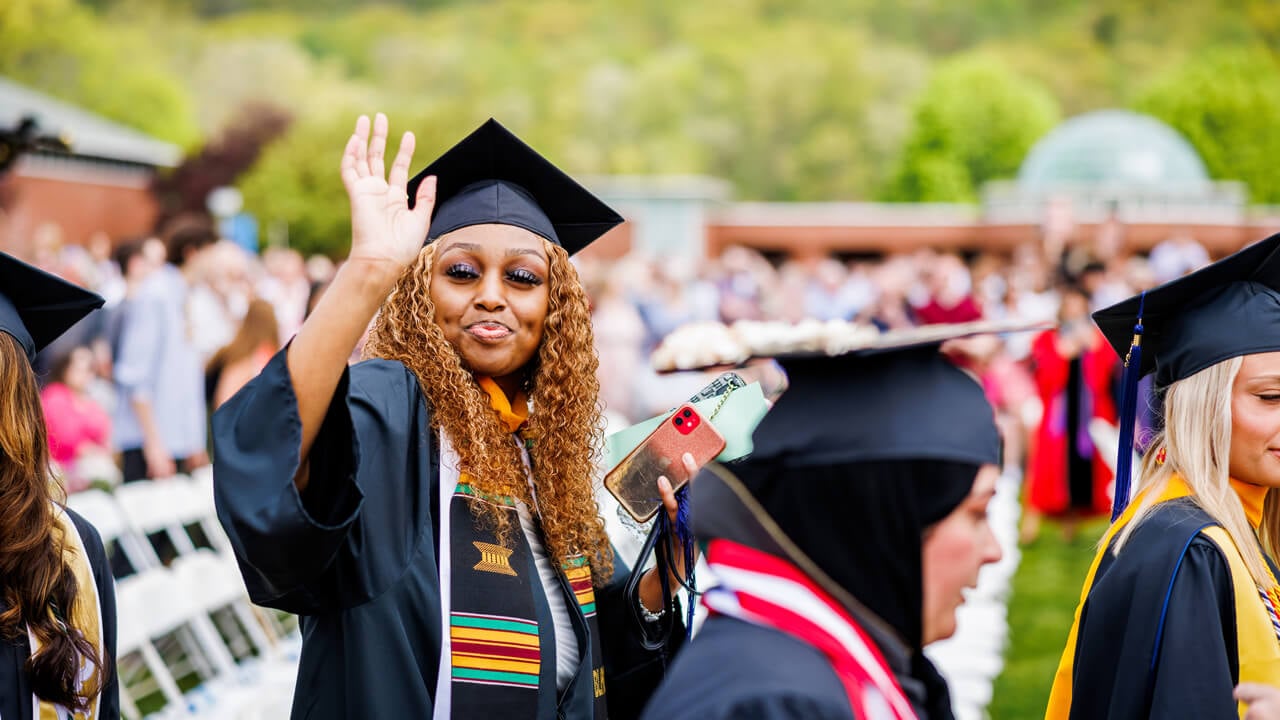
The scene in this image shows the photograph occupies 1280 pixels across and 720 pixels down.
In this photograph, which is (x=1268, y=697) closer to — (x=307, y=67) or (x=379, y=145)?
(x=379, y=145)

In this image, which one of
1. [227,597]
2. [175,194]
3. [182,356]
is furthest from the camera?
[175,194]

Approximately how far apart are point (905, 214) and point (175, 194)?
3077 cm

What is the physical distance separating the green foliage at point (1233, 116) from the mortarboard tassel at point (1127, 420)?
85.3 meters

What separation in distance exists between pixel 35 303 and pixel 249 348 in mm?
4933

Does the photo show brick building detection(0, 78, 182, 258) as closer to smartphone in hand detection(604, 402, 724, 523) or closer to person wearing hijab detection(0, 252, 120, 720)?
person wearing hijab detection(0, 252, 120, 720)

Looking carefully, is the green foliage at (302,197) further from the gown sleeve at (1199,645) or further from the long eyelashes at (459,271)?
the gown sleeve at (1199,645)

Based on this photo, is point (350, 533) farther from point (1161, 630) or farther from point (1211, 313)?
point (1211, 313)

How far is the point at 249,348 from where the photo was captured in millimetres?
7305

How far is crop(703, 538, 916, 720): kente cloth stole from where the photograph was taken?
1.55 meters

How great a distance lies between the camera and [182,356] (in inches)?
309

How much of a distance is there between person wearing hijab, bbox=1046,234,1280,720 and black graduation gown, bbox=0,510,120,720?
2000mm

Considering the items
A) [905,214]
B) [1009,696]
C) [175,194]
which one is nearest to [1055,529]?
[1009,696]

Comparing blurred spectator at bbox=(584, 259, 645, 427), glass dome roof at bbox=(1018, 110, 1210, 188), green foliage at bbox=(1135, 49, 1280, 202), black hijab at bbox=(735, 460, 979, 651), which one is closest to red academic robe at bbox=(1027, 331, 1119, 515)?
blurred spectator at bbox=(584, 259, 645, 427)

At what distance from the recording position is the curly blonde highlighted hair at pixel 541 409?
2.34 metres
